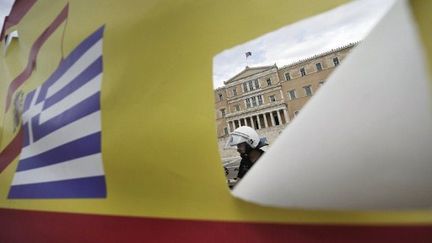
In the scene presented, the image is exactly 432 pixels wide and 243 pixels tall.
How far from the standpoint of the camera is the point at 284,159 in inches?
19.7

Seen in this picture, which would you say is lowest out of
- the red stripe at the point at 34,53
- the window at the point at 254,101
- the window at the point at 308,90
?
the window at the point at 308,90

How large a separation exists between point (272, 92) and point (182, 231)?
0.41m

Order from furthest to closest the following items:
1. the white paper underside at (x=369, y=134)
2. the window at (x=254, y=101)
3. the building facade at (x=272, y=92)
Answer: the window at (x=254, y=101) → the building facade at (x=272, y=92) → the white paper underside at (x=369, y=134)

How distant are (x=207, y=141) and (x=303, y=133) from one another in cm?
24

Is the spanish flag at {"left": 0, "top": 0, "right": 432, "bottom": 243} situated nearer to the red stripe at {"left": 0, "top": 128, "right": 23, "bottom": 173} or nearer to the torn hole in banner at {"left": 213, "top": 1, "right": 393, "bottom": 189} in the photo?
the torn hole in banner at {"left": 213, "top": 1, "right": 393, "bottom": 189}

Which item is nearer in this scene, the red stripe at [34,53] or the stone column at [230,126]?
the stone column at [230,126]

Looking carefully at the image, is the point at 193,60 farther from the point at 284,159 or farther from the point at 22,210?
the point at 22,210

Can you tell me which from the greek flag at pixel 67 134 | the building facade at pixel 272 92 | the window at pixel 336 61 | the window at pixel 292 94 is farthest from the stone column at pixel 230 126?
the greek flag at pixel 67 134

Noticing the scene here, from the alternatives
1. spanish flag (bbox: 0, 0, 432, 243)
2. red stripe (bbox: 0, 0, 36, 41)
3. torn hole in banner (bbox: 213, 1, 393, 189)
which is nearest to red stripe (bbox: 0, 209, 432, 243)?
spanish flag (bbox: 0, 0, 432, 243)

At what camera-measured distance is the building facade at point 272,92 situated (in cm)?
51

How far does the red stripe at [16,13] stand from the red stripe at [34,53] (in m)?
0.35

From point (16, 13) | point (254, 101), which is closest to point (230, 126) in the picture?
point (254, 101)

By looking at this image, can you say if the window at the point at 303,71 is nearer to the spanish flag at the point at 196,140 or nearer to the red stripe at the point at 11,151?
the spanish flag at the point at 196,140

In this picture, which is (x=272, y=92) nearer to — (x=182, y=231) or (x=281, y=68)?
(x=281, y=68)
